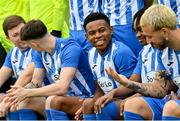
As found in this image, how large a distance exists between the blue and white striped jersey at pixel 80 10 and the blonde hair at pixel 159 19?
1.68m

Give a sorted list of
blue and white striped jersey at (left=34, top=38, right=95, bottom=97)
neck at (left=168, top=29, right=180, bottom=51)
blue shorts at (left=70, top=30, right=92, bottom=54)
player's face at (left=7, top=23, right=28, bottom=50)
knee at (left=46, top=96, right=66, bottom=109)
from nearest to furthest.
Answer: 1. neck at (left=168, top=29, right=180, bottom=51)
2. knee at (left=46, top=96, right=66, bottom=109)
3. blue and white striped jersey at (left=34, top=38, right=95, bottom=97)
4. blue shorts at (left=70, top=30, right=92, bottom=54)
5. player's face at (left=7, top=23, right=28, bottom=50)

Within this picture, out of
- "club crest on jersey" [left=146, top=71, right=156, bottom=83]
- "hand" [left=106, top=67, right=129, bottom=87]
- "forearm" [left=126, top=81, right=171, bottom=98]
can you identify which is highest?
"hand" [left=106, top=67, right=129, bottom=87]

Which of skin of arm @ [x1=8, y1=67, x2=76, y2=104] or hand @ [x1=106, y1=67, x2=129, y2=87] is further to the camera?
skin of arm @ [x1=8, y1=67, x2=76, y2=104]

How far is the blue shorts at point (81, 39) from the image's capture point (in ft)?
23.0

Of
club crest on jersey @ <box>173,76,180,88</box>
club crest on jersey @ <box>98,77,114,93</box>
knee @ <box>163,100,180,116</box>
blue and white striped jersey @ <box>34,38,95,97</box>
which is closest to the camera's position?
knee @ <box>163,100,180,116</box>

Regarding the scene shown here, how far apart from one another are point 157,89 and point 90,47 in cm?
152

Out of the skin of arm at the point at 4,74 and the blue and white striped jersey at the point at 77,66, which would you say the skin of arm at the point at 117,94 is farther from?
the skin of arm at the point at 4,74

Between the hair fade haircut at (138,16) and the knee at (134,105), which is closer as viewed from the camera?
the knee at (134,105)

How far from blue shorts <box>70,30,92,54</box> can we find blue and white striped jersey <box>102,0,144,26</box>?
0.37 meters

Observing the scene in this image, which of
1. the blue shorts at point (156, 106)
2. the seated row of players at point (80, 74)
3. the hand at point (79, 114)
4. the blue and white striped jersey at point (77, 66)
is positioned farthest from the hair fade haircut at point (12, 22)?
the blue shorts at point (156, 106)

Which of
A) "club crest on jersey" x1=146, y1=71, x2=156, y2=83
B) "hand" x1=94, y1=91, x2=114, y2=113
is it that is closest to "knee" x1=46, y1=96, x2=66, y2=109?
"hand" x1=94, y1=91, x2=114, y2=113

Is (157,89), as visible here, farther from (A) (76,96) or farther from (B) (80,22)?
(B) (80,22)

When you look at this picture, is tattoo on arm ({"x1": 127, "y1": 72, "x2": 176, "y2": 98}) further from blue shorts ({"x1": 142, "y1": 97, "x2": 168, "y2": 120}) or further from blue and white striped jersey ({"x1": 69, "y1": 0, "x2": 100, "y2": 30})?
blue and white striped jersey ({"x1": 69, "y1": 0, "x2": 100, "y2": 30})

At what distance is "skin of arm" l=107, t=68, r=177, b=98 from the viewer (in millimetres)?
5605
